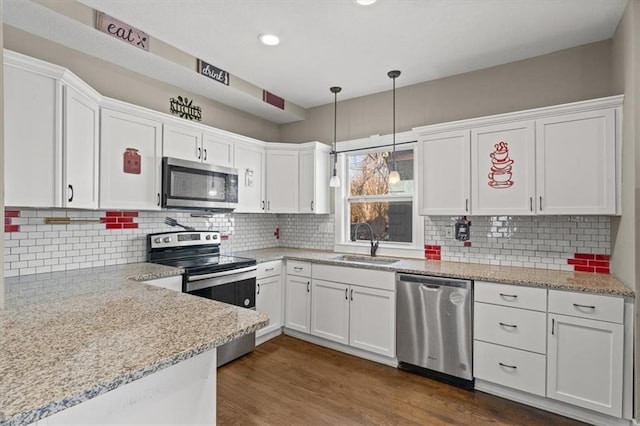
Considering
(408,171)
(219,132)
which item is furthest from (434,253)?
(219,132)

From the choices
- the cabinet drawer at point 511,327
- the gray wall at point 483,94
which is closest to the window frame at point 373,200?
the gray wall at point 483,94

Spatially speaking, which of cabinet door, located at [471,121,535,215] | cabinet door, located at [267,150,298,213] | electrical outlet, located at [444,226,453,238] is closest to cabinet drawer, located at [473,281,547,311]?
cabinet door, located at [471,121,535,215]

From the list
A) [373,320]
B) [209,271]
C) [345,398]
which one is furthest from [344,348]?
[209,271]

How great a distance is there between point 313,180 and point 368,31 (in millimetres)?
1775

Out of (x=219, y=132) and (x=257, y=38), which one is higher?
(x=257, y=38)

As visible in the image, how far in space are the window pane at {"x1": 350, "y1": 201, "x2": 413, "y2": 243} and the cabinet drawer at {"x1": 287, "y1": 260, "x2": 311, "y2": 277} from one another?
0.80m

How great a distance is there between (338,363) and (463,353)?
1.09 metres

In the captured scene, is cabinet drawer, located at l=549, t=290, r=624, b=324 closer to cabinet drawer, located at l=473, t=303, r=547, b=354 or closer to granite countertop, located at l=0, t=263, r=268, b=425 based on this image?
cabinet drawer, located at l=473, t=303, r=547, b=354

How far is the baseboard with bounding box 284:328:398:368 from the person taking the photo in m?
3.03

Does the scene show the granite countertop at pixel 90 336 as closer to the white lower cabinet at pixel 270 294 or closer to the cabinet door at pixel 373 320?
the white lower cabinet at pixel 270 294

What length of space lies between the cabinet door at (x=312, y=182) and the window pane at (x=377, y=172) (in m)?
0.37

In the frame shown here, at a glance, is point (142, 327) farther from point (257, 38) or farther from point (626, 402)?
point (626, 402)

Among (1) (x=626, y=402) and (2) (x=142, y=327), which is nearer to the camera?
(2) (x=142, y=327)

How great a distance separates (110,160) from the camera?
260 centimetres
